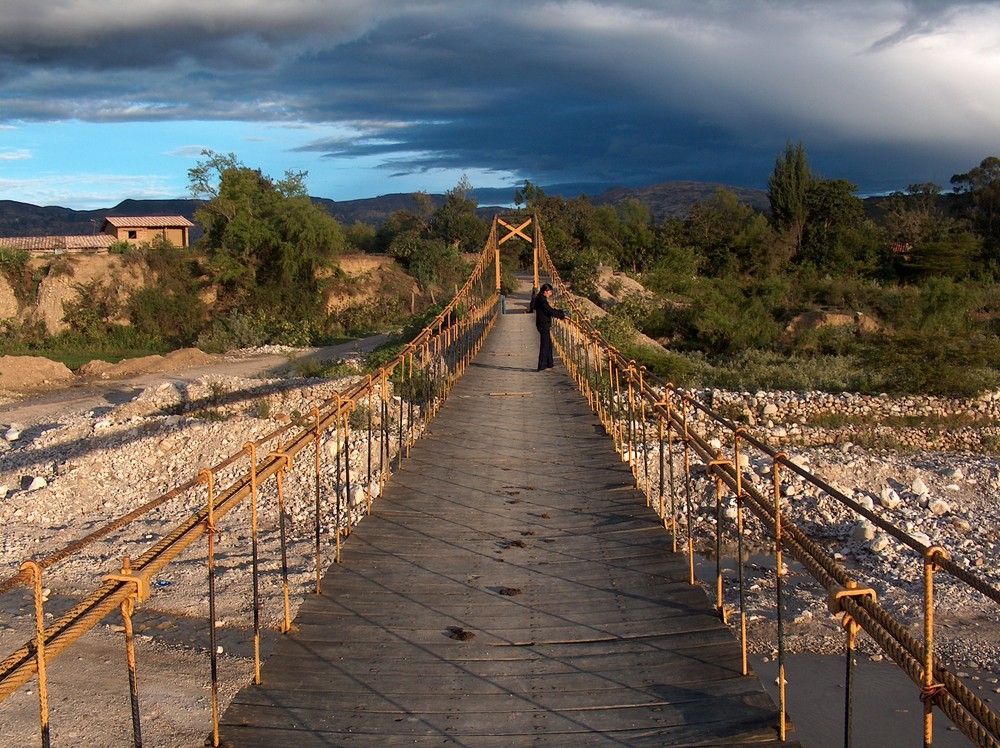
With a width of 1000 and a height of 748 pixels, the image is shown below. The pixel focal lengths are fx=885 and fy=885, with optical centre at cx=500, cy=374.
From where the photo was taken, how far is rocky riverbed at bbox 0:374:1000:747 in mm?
7232

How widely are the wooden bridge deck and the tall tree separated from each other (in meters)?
44.3

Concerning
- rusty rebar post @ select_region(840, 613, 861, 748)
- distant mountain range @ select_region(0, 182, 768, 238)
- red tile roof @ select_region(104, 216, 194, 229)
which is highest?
distant mountain range @ select_region(0, 182, 768, 238)

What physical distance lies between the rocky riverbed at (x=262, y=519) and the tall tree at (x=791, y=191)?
3152 cm

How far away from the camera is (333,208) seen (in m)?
140

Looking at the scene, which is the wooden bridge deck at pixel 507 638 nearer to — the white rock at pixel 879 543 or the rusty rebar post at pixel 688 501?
the rusty rebar post at pixel 688 501

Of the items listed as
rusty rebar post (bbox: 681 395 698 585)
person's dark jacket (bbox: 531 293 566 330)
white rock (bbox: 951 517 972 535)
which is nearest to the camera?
rusty rebar post (bbox: 681 395 698 585)

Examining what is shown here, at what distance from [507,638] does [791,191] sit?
48.1m

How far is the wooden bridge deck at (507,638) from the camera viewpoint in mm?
3152

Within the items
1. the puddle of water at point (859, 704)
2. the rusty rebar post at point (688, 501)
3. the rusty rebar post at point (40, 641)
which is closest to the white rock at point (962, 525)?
the puddle of water at point (859, 704)

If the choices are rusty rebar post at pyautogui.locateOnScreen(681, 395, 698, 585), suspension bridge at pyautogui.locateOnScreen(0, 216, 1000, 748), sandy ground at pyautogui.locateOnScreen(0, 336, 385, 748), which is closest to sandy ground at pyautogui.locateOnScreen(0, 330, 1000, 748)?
sandy ground at pyautogui.locateOnScreen(0, 336, 385, 748)

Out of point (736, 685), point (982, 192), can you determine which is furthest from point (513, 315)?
point (982, 192)

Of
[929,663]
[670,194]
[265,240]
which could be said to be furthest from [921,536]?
[670,194]

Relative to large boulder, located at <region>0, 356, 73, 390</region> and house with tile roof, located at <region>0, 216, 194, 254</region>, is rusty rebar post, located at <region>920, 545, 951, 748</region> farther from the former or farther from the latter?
house with tile roof, located at <region>0, 216, 194, 254</region>

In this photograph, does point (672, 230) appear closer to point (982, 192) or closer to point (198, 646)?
point (982, 192)
